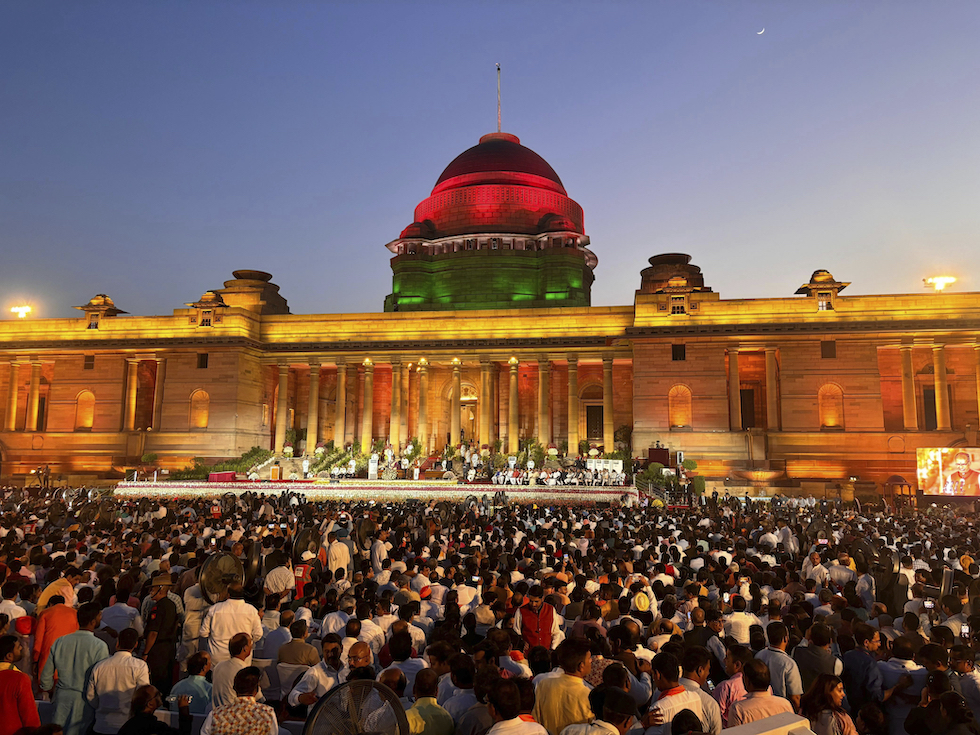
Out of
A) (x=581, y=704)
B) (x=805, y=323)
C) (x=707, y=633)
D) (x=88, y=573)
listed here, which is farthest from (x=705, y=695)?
(x=805, y=323)

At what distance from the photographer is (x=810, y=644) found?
7809 mm

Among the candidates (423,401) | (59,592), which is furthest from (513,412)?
(59,592)

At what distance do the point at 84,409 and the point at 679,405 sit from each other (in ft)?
142

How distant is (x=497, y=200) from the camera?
62.0 m

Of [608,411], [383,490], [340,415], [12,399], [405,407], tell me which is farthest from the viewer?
[12,399]

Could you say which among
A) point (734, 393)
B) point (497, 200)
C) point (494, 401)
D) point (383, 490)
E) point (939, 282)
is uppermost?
point (497, 200)

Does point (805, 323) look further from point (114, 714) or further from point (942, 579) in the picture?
point (114, 714)

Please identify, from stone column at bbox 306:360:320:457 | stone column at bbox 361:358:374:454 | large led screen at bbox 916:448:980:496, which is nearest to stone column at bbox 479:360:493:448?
stone column at bbox 361:358:374:454

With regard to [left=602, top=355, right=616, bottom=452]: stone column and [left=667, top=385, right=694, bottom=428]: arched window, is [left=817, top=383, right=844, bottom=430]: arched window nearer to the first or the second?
[left=667, top=385, right=694, bottom=428]: arched window

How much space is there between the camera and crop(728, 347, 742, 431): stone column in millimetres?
45250

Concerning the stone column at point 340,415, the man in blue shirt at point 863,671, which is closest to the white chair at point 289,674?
the man in blue shirt at point 863,671

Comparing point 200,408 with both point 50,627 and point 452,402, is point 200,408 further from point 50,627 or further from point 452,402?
point 50,627

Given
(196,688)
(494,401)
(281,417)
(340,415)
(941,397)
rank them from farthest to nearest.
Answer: (494,401)
(281,417)
(340,415)
(941,397)
(196,688)

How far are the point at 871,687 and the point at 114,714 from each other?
769 centimetres
